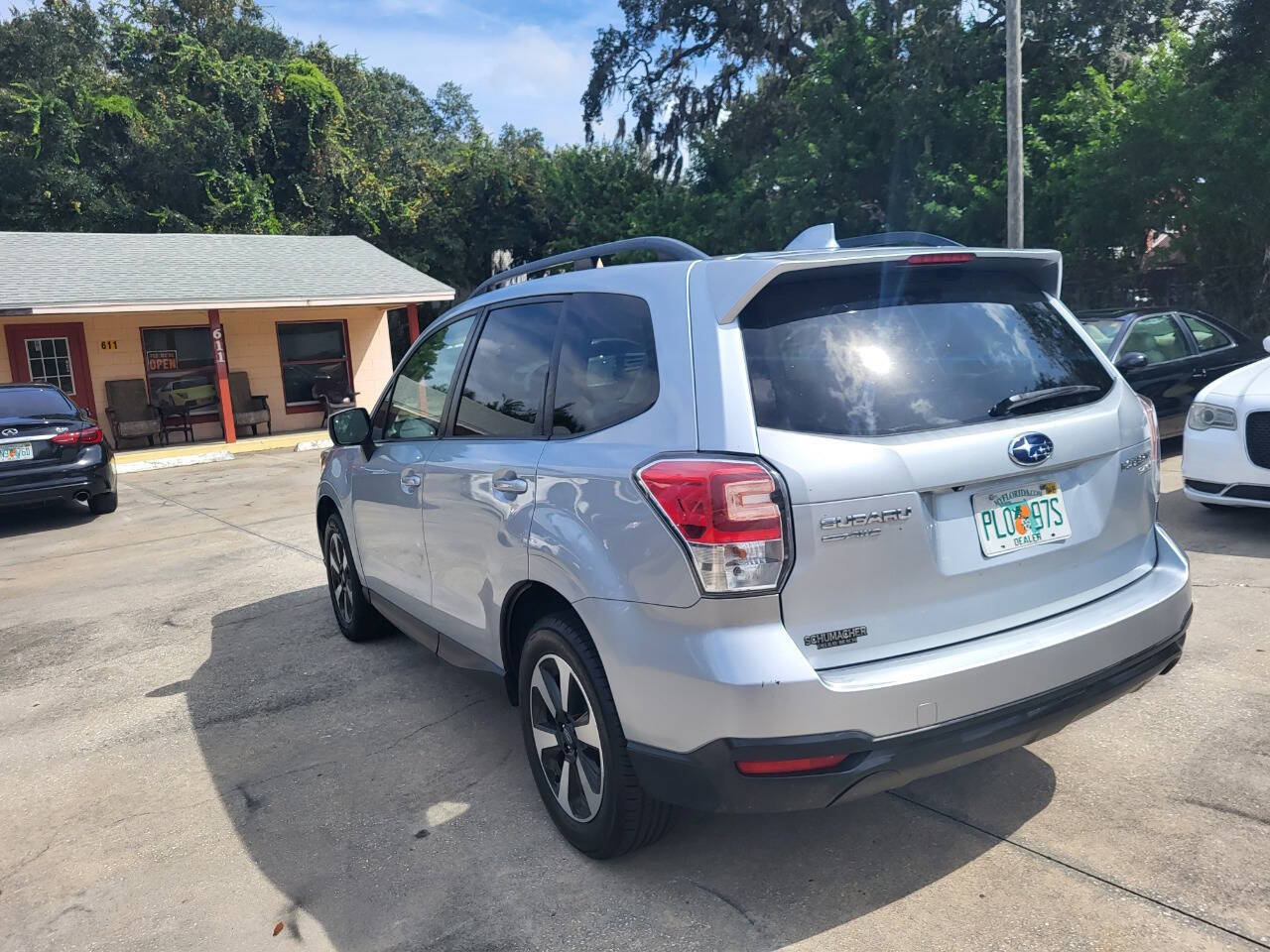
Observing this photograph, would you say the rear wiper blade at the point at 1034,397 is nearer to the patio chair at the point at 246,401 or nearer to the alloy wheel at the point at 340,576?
the alloy wheel at the point at 340,576

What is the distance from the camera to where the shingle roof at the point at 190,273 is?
56.7 feet

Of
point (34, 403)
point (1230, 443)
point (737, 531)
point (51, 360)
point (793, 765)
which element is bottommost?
point (793, 765)

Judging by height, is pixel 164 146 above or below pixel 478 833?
above

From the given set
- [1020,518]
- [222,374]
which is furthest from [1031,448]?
[222,374]

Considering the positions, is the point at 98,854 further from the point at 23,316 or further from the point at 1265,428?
the point at 23,316

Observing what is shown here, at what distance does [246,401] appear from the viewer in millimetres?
20250

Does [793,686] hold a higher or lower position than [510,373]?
lower

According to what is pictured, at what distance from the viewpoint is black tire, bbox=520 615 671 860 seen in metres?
2.89

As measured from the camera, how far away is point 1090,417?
3010mm

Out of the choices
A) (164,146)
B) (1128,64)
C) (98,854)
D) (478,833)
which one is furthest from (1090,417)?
(164,146)

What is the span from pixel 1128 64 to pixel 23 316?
2211cm

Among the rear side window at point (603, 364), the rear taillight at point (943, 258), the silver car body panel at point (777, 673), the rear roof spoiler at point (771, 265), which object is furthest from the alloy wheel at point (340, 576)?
the rear taillight at point (943, 258)

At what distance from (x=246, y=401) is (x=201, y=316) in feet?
6.11

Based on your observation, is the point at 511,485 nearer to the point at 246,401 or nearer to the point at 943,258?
the point at 943,258
